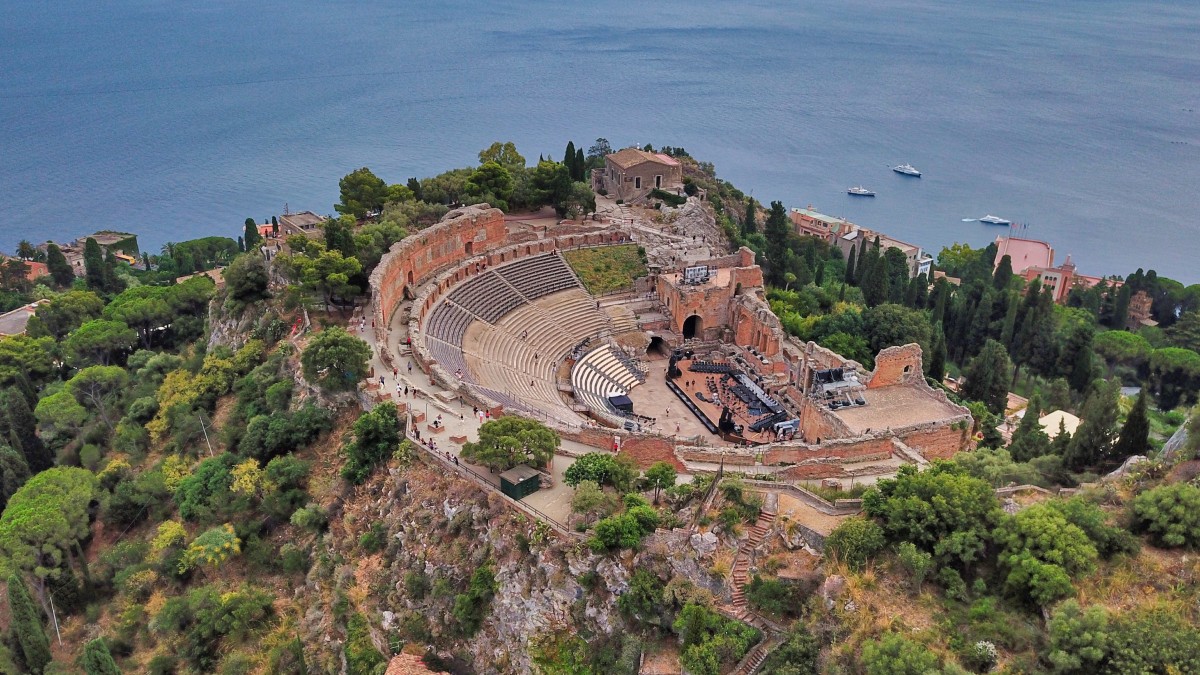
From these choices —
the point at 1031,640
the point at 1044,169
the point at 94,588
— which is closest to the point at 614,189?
the point at 94,588

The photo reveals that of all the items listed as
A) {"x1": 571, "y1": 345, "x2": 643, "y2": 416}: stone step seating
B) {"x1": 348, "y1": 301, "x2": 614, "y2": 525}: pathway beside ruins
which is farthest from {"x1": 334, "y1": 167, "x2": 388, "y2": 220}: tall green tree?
{"x1": 571, "y1": 345, "x2": 643, "y2": 416}: stone step seating

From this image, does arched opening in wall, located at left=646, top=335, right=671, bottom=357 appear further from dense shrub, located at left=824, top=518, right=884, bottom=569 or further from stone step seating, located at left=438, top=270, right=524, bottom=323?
dense shrub, located at left=824, top=518, right=884, bottom=569

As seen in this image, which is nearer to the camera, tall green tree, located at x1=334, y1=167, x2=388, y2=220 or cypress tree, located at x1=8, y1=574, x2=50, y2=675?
cypress tree, located at x1=8, y1=574, x2=50, y2=675

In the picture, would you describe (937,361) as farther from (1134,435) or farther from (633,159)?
(633,159)

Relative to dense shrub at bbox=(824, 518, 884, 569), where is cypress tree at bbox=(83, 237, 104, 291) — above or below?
below

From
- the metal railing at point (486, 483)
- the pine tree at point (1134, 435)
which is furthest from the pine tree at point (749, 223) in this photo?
the metal railing at point (486, 483)
